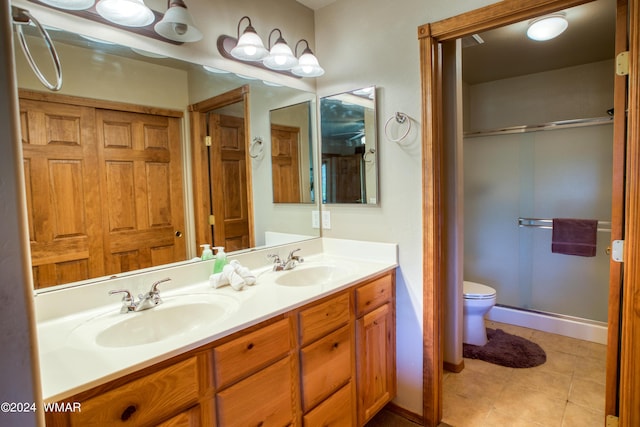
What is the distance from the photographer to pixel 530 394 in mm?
2117

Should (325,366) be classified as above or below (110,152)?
below

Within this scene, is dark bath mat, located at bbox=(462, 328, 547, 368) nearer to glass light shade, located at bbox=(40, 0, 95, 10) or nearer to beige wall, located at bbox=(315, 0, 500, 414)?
beige wall, located at bbox=(315, 0, 500, 414)

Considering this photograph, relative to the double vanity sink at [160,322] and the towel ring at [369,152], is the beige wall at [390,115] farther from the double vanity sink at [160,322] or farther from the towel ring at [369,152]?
the double vanity sink at [160,322]

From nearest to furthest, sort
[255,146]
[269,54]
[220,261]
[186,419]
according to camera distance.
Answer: [186,419]
[220,261]
[269,54]
[255,146]

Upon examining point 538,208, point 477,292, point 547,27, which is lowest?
point 477,292

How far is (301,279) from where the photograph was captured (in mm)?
1887

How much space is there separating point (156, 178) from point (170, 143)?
0.17m

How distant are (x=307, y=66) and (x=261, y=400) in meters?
1.69

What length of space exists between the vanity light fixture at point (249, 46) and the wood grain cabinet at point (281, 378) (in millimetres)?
1256

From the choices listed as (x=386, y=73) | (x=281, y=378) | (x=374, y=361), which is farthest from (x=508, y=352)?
(x=386, y=73)

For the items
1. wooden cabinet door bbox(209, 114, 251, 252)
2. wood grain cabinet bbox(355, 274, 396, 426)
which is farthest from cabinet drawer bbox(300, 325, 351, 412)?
wooden cabinet door bbox(209, 114, 251, 252)

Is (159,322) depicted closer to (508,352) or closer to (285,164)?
(285,164)

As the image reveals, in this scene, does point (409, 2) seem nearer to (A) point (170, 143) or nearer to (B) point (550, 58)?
(A) point (170, 143)

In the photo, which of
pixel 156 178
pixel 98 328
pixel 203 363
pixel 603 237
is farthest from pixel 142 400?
pixel 603 237
